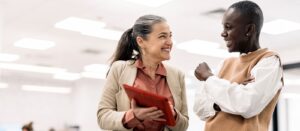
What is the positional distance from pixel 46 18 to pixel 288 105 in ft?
26.8

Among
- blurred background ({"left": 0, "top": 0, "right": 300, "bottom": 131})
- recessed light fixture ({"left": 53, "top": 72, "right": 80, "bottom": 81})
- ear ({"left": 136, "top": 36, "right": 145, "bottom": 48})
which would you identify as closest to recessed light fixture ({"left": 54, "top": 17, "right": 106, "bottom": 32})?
blurred background ({"left": 0, "top": 0, "right": 300, "bottom": 131})

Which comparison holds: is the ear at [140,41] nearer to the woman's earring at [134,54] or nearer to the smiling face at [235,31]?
the woman's earring at [134,54]

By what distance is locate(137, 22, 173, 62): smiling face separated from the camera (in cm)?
172

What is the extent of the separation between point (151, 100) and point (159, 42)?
1.35ft

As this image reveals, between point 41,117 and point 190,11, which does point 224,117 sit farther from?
point 41,117

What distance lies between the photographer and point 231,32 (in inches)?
59.8

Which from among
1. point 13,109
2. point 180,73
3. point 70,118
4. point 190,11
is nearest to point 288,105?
point 190,11

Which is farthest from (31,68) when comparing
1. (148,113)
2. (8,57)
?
(148,113)

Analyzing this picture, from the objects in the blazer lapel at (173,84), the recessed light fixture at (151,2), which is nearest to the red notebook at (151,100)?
the blazer lapel at (173,84)

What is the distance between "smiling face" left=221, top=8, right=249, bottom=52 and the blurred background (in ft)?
6.58

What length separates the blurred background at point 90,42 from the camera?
558 centimetres

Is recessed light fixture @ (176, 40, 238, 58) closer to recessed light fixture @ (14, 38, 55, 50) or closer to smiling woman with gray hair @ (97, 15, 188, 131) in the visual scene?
recessed light fixture @ (14, 38, 55, 50)

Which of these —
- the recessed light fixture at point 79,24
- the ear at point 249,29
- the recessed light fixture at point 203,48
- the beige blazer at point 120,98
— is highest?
the ear at point 249,29

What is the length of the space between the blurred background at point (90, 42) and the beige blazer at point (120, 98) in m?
1.69
